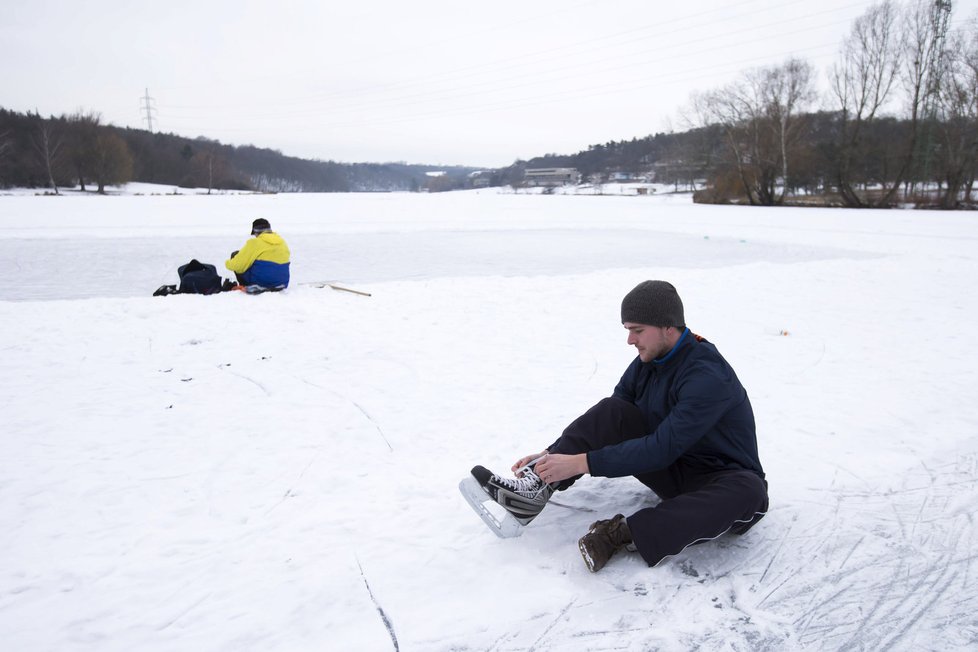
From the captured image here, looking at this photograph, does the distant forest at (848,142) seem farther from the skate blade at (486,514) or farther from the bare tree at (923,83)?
the skate blade at (486,514)

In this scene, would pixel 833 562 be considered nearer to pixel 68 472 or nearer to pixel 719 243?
pixel 68 472

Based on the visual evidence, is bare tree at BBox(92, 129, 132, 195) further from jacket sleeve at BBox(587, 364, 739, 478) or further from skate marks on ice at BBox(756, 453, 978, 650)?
skate marks on ice at BBox(756, 453, 978, 650)

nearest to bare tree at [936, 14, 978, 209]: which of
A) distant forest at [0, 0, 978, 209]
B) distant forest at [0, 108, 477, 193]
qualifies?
distant forest at [0, 0, 978, 209]

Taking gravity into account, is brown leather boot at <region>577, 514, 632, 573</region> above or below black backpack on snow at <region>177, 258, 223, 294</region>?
below

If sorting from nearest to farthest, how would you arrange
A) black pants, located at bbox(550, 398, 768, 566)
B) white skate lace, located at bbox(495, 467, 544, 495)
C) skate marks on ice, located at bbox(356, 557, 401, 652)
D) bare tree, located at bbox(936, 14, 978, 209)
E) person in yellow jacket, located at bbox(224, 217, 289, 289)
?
skate marks on ice, located at bbox(356, 557, 401, 652), black pants, located at bbox(550, 398, 768, 566), white skate lace, located at bbox(495, 467, 544, 495), person in yellow jacket, located at bbox(224, 217, 289, 289), bare tree, located at bbox(936, 14, 978, 209)

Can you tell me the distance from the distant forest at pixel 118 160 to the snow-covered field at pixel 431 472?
66.7m

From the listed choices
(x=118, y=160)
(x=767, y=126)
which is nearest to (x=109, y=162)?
(x=118, y=160)

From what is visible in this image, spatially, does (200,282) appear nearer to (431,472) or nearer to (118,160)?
(431,472)

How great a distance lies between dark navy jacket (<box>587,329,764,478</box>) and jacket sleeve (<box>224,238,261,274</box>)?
6668mm

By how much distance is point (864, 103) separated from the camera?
3688 cm

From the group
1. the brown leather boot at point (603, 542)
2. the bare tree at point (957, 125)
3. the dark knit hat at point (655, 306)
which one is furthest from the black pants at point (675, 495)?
the bare tree at point (957, 125)

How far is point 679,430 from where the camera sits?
2514 millimetres

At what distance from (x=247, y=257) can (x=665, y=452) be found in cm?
711

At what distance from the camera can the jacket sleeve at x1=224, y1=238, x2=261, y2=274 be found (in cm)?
810
